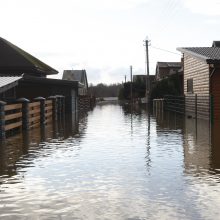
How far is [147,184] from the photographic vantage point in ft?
27.2

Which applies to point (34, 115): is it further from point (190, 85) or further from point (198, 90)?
point (190, 85)

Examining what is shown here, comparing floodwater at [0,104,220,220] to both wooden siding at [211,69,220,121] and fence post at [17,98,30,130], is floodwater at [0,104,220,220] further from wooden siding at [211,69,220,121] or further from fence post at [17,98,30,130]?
wooden siding at [211,69,220,121]

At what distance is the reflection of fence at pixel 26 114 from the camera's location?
1673 cm

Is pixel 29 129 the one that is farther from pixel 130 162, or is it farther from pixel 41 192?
pixel 41 192

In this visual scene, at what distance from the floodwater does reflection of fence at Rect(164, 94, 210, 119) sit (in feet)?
33.0

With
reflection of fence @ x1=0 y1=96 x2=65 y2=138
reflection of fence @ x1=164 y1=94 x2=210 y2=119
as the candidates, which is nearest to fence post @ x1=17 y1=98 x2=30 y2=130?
reflection of fence @ x1=0 y1=96 x2=65 y2=138

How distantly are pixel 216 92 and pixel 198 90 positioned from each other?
3536 millimetres

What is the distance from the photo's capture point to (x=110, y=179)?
8828mm

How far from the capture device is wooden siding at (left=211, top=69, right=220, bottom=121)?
24.0 metres

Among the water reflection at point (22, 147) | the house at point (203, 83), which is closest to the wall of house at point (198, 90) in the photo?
the house at point (203, 83)

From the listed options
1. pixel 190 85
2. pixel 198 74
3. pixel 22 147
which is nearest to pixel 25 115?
pixel 22 147

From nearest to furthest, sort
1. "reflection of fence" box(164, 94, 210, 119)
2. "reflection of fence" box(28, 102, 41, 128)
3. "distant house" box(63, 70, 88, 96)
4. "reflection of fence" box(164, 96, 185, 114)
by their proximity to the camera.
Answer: "reflection of fence" box(28, 102, 41, 128)
"reflection of fence" box(164, 94, 210, 119)
"reflection of fence" box(164, 96, 185, 114)
"distant house" box(63, 70, 88, 96)

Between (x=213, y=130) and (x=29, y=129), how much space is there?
806cm

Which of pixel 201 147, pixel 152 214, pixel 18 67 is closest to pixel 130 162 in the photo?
pixel 201 147
